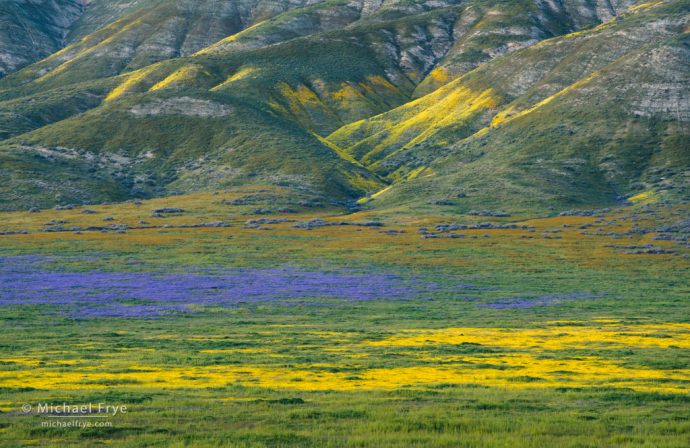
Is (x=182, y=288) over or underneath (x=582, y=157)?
underneath

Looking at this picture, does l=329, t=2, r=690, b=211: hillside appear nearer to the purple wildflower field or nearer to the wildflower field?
the wildflower field

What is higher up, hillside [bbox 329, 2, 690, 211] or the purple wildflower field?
hillside [bbox 329, 2, 690, 211]

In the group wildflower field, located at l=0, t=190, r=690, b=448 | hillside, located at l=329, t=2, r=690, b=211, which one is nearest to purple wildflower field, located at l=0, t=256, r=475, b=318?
wildflower field, located at l=0, t=190, r=690, b=448

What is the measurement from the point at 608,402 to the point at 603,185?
6062 inches

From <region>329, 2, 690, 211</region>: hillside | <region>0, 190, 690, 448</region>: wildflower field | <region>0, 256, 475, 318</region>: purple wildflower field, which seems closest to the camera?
<region>0, 190, 690, 448</region>: wildflower field

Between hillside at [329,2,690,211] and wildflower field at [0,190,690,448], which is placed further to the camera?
hillside at [329,2,690,211]

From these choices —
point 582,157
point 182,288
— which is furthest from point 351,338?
point 582,157

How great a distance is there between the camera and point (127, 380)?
27984 millimetres

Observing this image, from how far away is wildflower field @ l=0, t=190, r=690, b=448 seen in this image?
775 inches

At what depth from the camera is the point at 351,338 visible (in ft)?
138

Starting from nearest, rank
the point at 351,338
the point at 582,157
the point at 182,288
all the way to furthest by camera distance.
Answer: the point at 351,338, the point at 182,288, the point at 582,157

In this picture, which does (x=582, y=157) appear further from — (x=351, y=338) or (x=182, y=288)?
(x=351, y=338)

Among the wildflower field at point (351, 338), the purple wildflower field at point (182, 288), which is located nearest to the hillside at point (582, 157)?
the wildflower field at point (351, 338)

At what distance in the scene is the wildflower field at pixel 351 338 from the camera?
19.7 metres
